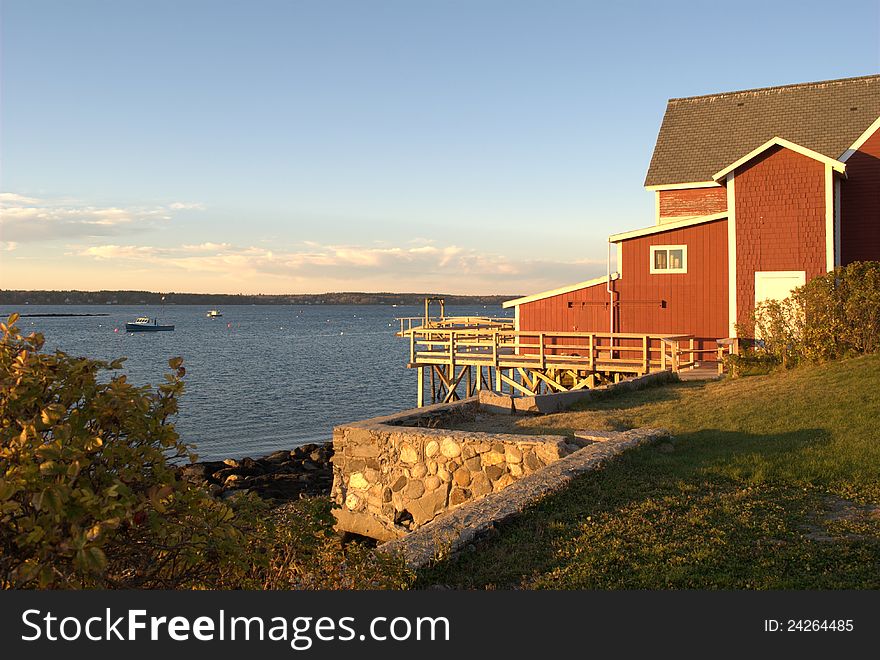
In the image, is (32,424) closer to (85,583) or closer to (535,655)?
(85,583)

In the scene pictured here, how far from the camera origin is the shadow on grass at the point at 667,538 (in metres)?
5.80

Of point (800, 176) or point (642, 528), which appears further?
point (800, 176)

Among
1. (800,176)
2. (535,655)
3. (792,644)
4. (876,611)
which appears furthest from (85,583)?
(800,176)

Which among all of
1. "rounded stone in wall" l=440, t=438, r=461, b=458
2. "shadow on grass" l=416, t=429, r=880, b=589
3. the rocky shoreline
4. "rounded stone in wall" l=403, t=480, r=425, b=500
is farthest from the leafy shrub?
the rocky shoreline

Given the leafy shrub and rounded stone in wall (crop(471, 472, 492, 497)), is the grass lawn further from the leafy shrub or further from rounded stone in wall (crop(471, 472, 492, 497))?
rounded stone in wall (crop(471, 472, 492, 497))

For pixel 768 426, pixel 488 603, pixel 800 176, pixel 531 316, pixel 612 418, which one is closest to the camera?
pixel 488 603

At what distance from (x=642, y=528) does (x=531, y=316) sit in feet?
73.9

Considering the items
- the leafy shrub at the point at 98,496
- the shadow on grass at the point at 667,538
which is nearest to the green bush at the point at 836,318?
the shadow on grass at the point at 667,538

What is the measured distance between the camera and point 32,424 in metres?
4.24

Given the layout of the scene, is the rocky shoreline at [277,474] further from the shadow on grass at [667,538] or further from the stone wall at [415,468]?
the shadow on grass at [667,538]

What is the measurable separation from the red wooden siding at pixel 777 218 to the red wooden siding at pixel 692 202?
6.40m

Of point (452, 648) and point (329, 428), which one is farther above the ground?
point (452, 648)

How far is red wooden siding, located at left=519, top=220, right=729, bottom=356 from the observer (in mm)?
24641

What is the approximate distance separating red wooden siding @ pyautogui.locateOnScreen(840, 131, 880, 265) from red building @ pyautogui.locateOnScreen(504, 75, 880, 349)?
0.10 feet
